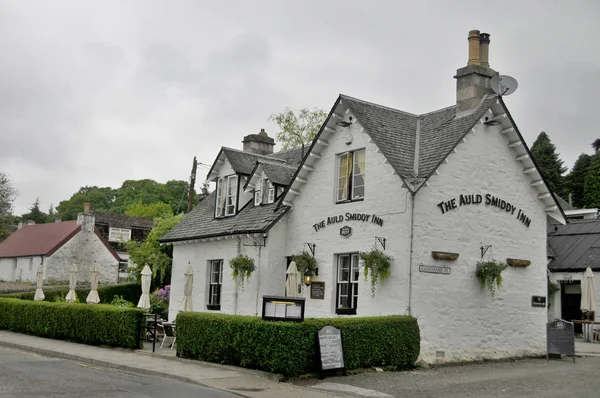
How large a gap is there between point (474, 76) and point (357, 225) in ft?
19.8

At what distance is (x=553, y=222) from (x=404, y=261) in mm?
7388

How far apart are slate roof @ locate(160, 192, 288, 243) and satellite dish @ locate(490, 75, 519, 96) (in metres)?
7.78

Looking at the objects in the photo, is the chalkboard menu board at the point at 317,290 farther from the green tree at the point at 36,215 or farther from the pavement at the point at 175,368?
the green tree at the point at 36,215

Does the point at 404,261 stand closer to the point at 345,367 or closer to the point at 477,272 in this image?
the point at 477,272

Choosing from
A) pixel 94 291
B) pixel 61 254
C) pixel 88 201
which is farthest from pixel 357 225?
pixel 88 201

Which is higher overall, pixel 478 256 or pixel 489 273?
pixel 478 256

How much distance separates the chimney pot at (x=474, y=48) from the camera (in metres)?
21.2

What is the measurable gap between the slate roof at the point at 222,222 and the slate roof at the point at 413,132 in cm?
442

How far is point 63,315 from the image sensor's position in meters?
23.5

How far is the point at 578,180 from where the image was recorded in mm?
64625

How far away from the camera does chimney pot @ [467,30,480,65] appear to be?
2123 cm

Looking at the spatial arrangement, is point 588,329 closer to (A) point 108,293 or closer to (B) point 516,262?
(B) point 516,262

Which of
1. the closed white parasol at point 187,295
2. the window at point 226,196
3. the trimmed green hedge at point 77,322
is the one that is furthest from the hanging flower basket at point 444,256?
the window at point 226,196

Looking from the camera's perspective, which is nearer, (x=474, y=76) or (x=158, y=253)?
(x=474, y=76)
